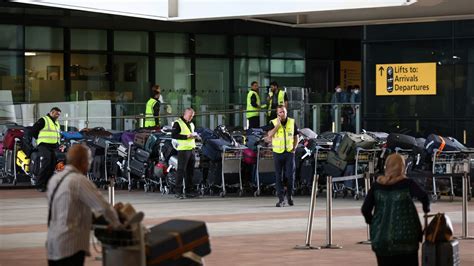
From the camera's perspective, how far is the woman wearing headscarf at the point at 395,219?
1139 cm

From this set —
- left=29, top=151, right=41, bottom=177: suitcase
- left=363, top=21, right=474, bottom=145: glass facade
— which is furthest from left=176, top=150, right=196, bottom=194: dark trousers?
left=363, top=21, right=474, bottom=145: glass facade

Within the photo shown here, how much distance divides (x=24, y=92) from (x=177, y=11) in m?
26.7

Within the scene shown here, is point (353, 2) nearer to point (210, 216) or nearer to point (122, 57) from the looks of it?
point (210, 216)

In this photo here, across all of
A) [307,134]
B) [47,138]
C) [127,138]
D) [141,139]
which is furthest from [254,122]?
[47,138]

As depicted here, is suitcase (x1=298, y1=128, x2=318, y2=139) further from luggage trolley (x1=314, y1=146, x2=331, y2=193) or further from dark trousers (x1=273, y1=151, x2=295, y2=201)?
dark trousers (x1=273, y1=151, x2=295, y2=201)

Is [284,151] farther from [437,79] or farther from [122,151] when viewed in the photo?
[437,79]

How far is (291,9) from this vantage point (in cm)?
1733

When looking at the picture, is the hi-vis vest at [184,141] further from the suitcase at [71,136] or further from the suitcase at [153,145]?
the suitcase at [71,136]

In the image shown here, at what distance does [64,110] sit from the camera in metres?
35.3

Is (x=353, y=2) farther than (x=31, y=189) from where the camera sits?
No

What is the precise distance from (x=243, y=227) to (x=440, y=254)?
8334 millimetres

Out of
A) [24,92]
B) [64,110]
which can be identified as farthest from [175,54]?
[64,110]

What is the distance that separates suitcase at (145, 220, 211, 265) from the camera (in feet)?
30.9

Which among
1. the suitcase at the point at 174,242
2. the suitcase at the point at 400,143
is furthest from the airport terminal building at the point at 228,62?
the suitcase at the point at 174,242
